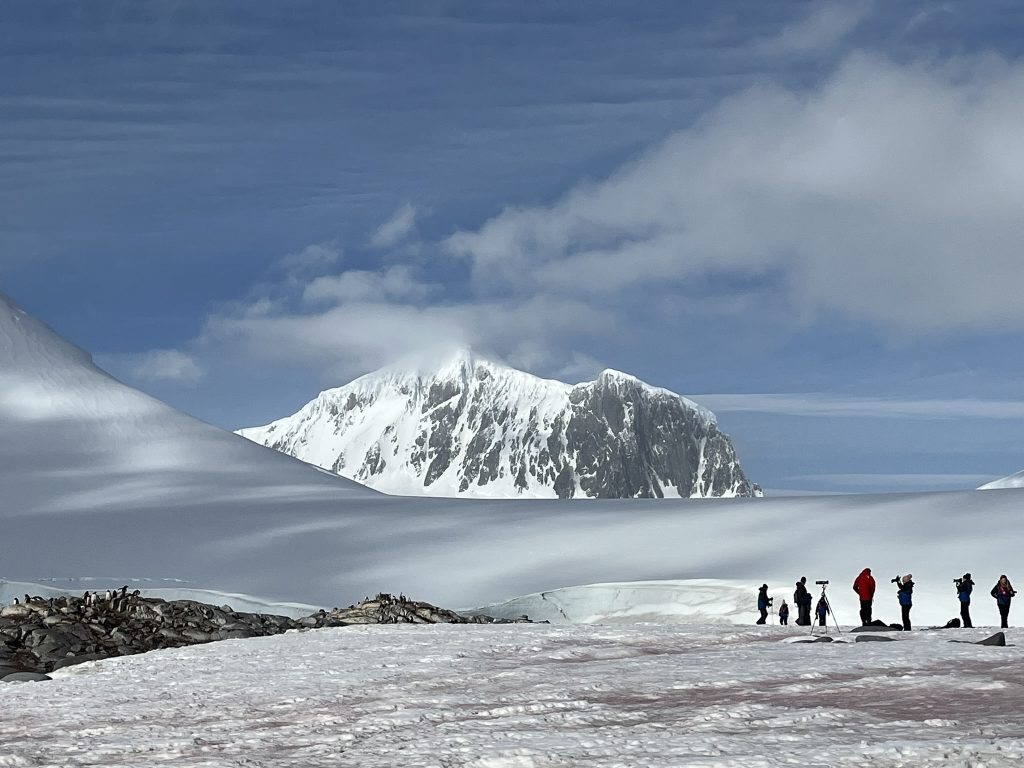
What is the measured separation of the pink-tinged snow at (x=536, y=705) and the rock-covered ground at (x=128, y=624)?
298cm

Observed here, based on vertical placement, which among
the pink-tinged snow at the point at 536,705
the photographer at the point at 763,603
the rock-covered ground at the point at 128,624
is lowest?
the pink-tinged snow at the point at 536,705

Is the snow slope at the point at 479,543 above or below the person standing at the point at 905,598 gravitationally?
above

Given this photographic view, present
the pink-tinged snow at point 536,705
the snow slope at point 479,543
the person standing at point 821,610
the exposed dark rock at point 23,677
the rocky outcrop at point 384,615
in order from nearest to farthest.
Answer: the pink-tinged snow at point 536,705
the exposed dark rock at point 23,677
the person standing at point 821,610
the rocky outcrop at point 384,615
the snow slope at point 479,543

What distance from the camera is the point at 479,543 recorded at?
44.0m

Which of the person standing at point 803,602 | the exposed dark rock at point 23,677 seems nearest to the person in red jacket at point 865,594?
the person standing at point 803,602

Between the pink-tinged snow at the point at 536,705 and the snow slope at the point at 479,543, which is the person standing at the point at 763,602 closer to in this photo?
the snow slope at the point at 479,543

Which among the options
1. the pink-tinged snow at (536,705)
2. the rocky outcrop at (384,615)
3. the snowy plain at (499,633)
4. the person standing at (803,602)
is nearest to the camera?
the pink-tinged snow at (536,705)

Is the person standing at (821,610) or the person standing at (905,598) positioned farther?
the person standing at (821,610)

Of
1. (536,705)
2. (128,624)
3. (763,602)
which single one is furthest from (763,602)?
(536,705)

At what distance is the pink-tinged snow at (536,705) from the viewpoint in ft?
33.3

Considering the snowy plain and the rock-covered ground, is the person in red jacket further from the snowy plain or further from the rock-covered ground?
the rock-covered ground

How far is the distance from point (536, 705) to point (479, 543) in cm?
3095

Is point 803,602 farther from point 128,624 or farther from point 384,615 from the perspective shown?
point 128,624

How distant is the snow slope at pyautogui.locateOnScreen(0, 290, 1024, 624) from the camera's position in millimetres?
35094
